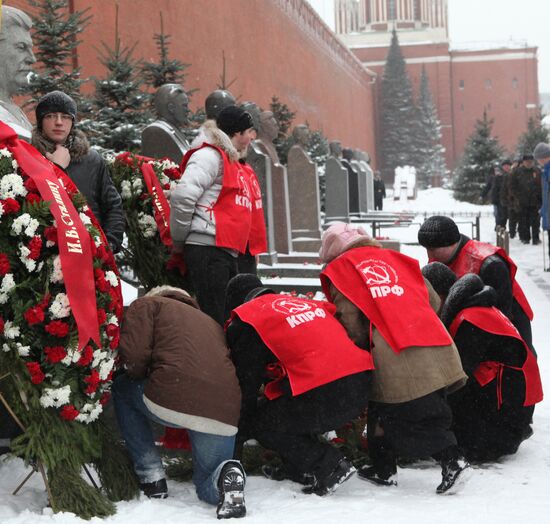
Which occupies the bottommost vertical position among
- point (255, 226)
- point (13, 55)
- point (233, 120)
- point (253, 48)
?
point (255, 226)

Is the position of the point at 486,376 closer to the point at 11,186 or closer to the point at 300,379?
the point at 300,379

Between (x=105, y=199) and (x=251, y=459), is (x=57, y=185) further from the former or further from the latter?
(x=251, y=459)

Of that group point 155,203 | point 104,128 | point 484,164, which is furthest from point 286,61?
point 155,203

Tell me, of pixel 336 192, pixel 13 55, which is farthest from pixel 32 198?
pixel 336 192

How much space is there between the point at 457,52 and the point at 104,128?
5782cm

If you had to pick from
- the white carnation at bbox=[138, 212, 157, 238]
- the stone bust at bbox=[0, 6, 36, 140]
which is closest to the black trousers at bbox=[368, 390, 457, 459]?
the white carnation at bbox=[138, 212, 157, 238]

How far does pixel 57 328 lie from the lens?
10.8 ft

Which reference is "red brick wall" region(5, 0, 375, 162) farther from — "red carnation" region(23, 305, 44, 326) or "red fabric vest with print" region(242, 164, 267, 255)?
"red carnation" region(23, 305, 44, 326)

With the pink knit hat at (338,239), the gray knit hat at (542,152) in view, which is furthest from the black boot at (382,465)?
the gray knit hat at (542,152)

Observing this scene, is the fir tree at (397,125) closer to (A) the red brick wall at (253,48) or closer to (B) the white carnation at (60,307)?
(A) the red brick wall at (253,48)

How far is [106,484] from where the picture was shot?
11.5ft

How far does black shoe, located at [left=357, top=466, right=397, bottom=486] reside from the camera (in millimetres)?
3852

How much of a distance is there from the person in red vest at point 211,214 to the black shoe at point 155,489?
1214mm

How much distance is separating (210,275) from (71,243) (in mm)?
1447
